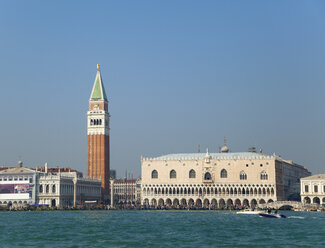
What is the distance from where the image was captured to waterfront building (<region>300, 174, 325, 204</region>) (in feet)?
487

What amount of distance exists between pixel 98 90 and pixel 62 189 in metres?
34.0

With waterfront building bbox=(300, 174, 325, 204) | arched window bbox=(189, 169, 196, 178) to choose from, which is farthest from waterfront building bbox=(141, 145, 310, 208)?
waterfront building bbox=(300, 174, 325, 204)

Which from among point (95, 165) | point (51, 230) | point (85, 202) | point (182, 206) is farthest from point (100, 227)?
point (95, 165)

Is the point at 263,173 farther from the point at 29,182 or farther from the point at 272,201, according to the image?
the point at 29,182

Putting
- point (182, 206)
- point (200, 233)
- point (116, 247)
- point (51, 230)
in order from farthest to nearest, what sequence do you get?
point (182, 206), point (51, 230), point (200, 233), point (116, 247)

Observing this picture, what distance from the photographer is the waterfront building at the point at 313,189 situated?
148m

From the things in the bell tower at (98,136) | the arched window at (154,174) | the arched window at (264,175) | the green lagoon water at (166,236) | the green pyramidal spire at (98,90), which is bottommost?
the green lagoon water at (166,236)

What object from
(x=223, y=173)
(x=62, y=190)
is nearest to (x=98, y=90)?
(x=62, y=190)

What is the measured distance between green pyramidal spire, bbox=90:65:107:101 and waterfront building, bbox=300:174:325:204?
6190 centimetres

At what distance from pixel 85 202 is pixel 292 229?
92.4 m

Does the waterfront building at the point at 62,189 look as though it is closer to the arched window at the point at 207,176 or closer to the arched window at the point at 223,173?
the arched window at the point at 207,176

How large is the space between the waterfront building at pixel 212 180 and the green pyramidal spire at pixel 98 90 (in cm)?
2864

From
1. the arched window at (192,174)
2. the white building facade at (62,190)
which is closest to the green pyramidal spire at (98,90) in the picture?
the white building facade at (62,190)

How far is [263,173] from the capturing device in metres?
149
